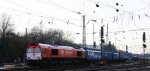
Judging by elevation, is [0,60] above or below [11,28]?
below

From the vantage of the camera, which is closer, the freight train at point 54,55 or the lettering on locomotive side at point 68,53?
the freight train at point 54,55

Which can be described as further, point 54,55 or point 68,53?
point 68,53

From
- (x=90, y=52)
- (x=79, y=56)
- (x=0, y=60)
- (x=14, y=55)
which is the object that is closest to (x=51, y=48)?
(x=79, y=56)

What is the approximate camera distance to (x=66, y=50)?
5869 centimetres

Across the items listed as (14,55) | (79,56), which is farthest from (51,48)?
(14,55)

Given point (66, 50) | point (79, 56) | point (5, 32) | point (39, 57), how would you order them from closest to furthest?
point (39, 57), point (66, 50), point (79, 56), point (5, 32)

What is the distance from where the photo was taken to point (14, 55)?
313 ft

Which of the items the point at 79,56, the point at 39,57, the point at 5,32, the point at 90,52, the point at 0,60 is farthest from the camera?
the point at 5,32

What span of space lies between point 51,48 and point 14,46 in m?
47.8

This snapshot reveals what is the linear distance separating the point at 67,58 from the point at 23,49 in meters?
41.3

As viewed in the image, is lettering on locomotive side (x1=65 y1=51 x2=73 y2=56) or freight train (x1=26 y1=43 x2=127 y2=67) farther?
lettering on locomotive side (x1=65 y1=51 x2=73 y2=56)

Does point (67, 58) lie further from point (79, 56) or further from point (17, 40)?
point (17, 40)

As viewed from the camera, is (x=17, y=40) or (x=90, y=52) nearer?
(x=90, y=52)

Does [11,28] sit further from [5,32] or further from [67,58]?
[67,58]
